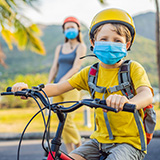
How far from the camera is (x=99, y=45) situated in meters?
1.93

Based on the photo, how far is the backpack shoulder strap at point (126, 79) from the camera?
1886mm

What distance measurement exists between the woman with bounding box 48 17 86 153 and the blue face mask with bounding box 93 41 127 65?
1758 millimetres

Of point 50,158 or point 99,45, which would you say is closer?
point 50,158

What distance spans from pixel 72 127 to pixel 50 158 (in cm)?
221

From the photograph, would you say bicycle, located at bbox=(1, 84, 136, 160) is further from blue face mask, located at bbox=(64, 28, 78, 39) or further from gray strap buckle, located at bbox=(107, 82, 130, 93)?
blue face mask, located at bbox=(64, 28, 78, 39)

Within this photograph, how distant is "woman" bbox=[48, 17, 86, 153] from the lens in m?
3.73

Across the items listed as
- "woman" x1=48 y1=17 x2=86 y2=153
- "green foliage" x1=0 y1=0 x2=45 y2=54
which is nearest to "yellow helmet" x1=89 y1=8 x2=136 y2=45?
"woman" x1=48 y1=17 x2=86 y2=153

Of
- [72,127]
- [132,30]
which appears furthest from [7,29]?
[132,30]

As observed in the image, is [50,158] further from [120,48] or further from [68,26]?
[68,26]

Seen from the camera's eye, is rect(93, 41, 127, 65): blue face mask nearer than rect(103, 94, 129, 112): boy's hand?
No

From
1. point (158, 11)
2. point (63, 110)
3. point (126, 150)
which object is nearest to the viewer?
point (63, 110)

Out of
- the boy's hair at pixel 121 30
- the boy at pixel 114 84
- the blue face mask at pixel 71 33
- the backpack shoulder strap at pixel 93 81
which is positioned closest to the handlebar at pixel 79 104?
the boy at pixel 114 84

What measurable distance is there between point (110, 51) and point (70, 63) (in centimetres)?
200

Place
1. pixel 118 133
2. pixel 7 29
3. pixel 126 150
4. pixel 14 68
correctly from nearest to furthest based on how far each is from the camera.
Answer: pixel 126 150 < pixel 118 133 < pixel 7 29 < pixel 14 68
